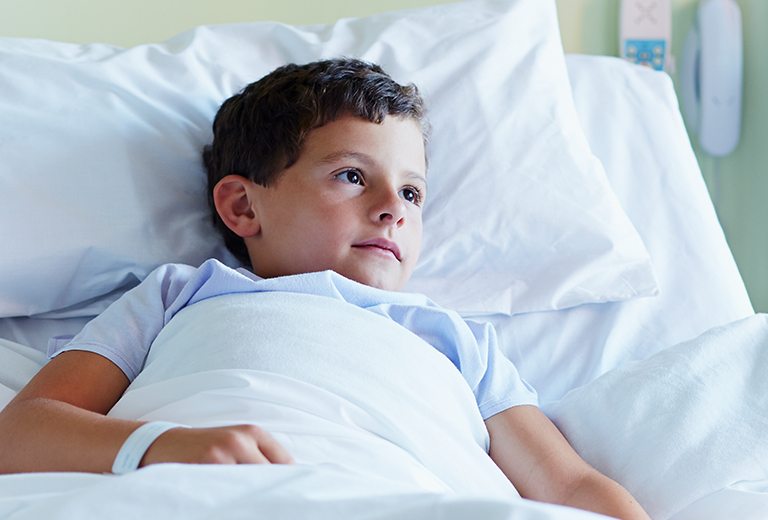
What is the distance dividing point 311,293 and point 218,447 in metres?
0.34

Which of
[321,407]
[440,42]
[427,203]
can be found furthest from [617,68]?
[321,407]

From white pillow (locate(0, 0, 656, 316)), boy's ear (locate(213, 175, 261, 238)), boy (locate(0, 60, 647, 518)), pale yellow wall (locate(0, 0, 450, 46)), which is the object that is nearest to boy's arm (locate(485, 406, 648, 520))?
boy (locate(0, 60, 647, 518))

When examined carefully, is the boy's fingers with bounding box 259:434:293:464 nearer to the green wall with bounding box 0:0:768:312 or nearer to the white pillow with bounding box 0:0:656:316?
the white pillow with bounding box 0:0:656:316

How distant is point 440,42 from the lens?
157cm

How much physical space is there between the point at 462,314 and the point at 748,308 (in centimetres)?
45

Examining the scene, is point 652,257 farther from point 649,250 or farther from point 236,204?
point 236,204

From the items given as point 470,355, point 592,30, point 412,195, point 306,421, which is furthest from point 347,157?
point 592,30

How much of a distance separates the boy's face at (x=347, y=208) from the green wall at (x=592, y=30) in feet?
2.34

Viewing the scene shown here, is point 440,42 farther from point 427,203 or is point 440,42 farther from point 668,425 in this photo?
point 668,425

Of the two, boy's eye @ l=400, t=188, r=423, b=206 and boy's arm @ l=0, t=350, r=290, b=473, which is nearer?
boy's arm @ l=0, t=350, r=290, b=473

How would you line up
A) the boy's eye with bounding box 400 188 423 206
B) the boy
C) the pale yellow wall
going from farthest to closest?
the pale yellow wall < the boy's eye with bounding box 400 188 423 206 < the boy

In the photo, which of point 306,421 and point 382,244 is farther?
point 382,244

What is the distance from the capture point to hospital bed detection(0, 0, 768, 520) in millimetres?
1050

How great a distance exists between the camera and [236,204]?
1313 millimetres
